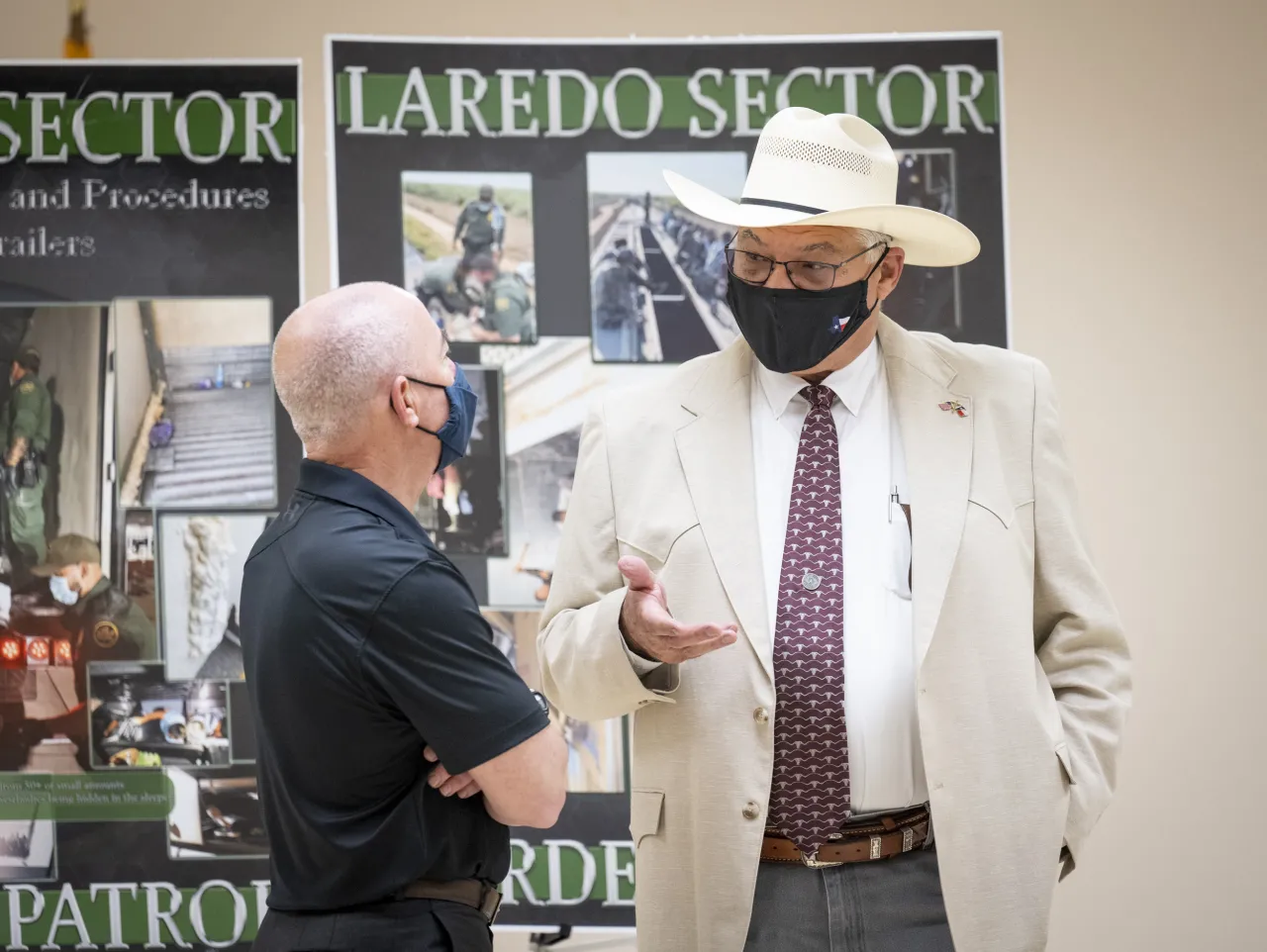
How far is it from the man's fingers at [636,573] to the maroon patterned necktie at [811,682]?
29 cm

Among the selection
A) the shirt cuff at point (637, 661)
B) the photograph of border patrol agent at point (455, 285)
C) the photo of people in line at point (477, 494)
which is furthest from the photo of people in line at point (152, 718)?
the shirt cuff at point (637, 661)

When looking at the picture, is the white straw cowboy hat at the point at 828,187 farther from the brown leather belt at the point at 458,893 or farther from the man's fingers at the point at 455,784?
the brown leather belt at the point at 458,893

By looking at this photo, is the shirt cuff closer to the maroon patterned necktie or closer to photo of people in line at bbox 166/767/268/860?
the maroon patterned necktie

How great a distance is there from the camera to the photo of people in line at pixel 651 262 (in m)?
3.21

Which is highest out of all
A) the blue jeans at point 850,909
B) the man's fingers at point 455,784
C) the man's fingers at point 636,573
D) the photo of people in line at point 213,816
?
the man's fingers at point 636,573

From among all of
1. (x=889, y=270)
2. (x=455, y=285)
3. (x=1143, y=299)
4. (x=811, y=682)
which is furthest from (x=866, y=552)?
(x=1143, y=299)

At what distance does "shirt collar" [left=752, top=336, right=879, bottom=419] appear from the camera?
6.95 ft

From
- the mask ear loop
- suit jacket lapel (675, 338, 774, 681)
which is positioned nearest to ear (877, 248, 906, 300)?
the mask ear loop

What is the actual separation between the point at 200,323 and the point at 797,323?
1.77 meters

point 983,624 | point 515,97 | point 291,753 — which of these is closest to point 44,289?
point 515,97

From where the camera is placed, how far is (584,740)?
127 inches

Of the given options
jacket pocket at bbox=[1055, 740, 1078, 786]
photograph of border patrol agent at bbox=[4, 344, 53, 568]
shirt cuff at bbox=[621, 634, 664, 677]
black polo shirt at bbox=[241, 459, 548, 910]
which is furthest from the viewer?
photograph of border patrol agent at bbox=[4, 344, 53, 568]

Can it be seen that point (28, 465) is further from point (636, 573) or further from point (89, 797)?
point (636, 573)

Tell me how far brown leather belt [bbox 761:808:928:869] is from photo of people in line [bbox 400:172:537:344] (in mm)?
1623
